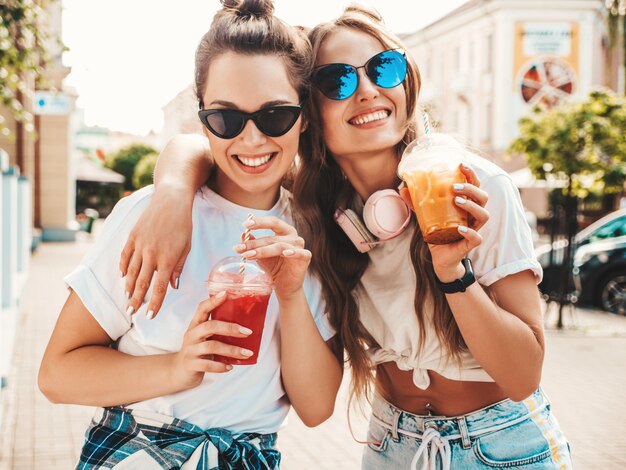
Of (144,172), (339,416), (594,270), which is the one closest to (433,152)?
(339,416)

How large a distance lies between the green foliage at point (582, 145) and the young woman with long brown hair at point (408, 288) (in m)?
9.10

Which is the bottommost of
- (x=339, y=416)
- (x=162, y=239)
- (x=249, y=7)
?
(x=339, y=416)

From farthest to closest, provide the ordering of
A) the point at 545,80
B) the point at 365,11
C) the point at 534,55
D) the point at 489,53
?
the point at 489,53, the point at 534,55, the point at 545,80, the point at 365,11

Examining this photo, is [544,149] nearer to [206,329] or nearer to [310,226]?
[310,226]

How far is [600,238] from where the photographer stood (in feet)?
43.9

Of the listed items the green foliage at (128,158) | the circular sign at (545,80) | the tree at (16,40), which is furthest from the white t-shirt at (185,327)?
the green foliage at (128,158)

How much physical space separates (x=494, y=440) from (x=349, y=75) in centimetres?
123

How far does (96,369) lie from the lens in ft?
6.43

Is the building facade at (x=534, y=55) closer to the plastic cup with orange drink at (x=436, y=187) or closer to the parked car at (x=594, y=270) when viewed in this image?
the parked car at (x=594, y=270)

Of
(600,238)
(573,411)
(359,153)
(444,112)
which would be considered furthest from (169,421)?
Result: (444,112)

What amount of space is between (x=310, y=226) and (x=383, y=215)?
0.31 metres

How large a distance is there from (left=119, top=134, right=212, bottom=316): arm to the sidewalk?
4.36ft

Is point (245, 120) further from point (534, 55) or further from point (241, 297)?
point (534, 55)

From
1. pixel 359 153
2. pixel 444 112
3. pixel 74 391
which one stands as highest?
pixel 444 112
